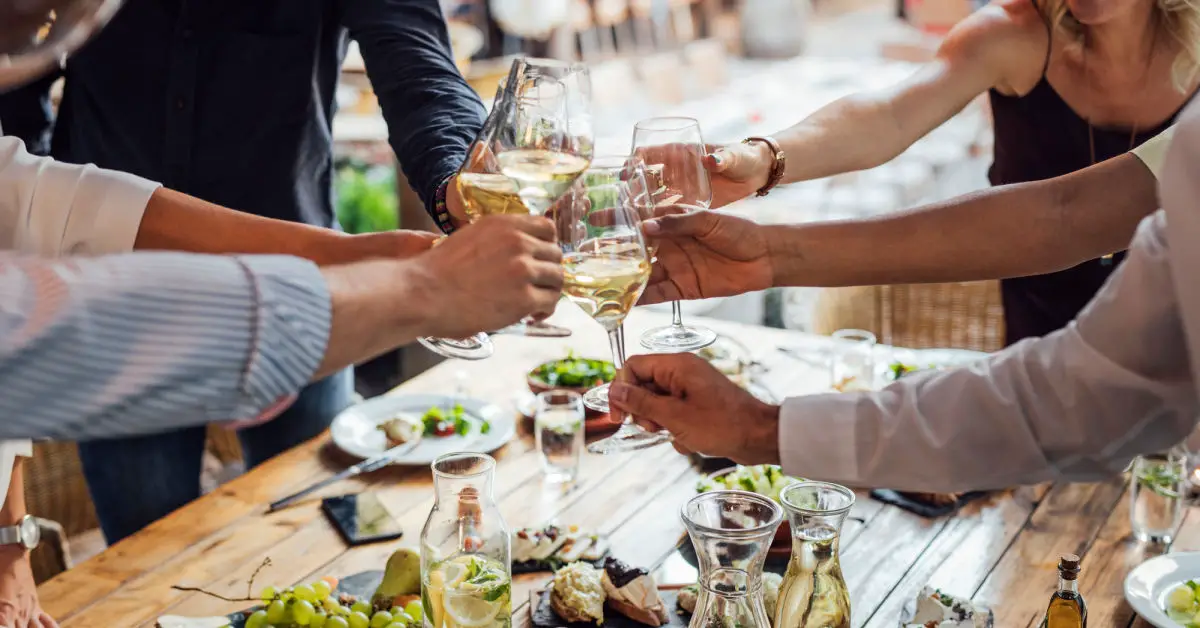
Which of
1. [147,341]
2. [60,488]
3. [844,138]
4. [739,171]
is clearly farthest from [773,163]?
[60,488]

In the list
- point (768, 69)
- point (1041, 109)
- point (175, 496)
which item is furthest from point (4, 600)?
point (768, 69)

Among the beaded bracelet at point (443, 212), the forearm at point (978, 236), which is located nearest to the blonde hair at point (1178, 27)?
the forearm at point (978, 236)

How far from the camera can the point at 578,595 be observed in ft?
4.93

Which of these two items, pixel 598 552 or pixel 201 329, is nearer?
pixel 201 329

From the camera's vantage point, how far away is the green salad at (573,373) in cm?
221

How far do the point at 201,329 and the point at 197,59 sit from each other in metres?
1.40

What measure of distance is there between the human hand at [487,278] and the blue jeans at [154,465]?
1300 millimetres

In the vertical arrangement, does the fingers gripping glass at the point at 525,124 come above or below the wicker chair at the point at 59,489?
above

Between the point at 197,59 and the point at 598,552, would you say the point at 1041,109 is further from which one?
the point at 197,59

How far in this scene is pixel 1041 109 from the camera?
234 cm

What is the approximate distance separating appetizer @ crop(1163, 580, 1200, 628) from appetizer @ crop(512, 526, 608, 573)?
770 mm

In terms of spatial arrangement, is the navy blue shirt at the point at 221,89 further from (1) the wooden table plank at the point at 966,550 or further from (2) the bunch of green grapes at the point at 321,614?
(1) the wooden table plank at the point at 966,550

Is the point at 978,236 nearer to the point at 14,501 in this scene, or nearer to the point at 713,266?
the point at 713,266

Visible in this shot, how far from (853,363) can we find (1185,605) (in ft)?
2.72
